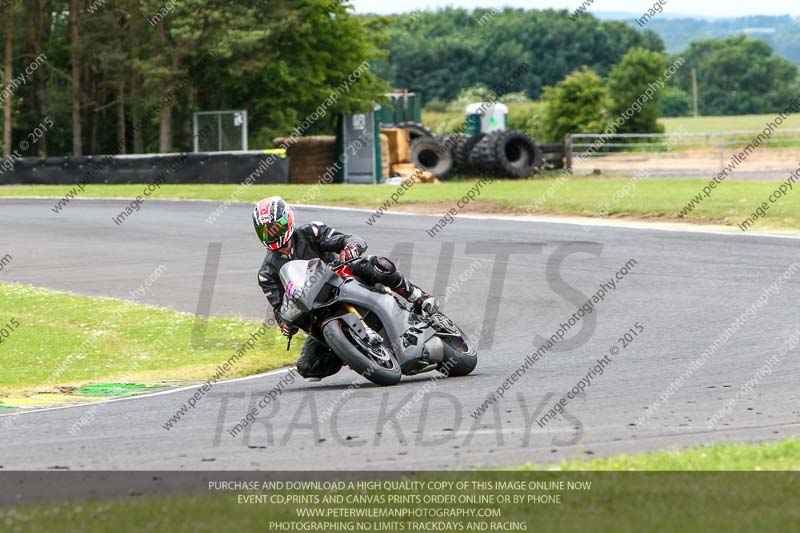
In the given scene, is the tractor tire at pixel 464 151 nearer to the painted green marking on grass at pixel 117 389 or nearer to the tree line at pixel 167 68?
the tree line at pixel 167 68

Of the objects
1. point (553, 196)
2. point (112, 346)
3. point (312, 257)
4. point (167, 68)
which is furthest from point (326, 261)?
point (167, 68)

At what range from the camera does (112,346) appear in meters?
13.4

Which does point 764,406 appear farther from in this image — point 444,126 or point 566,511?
point 444,126

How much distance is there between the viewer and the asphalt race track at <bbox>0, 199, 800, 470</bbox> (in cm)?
743

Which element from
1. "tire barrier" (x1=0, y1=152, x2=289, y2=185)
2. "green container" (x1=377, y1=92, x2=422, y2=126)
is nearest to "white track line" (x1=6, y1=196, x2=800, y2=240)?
"tire barrier" (x1=0, y1=152, x2=289, y2=185)

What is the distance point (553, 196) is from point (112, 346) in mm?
16632

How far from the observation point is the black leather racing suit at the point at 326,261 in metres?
9.91

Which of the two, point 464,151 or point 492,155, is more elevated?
point 464,151

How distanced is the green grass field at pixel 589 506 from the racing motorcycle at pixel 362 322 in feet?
11.0

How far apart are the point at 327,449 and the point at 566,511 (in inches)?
85.2

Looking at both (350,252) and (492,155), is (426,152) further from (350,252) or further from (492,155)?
(350,252)

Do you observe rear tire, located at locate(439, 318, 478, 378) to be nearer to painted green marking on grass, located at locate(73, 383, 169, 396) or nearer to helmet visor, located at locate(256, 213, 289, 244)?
helmet visor, located at locate(256, 213, 289, 244)

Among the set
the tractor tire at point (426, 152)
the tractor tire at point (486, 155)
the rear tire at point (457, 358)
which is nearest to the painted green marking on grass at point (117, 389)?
the rear tire at point (457, 358)

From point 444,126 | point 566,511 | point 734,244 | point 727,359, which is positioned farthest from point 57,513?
point 444,126
